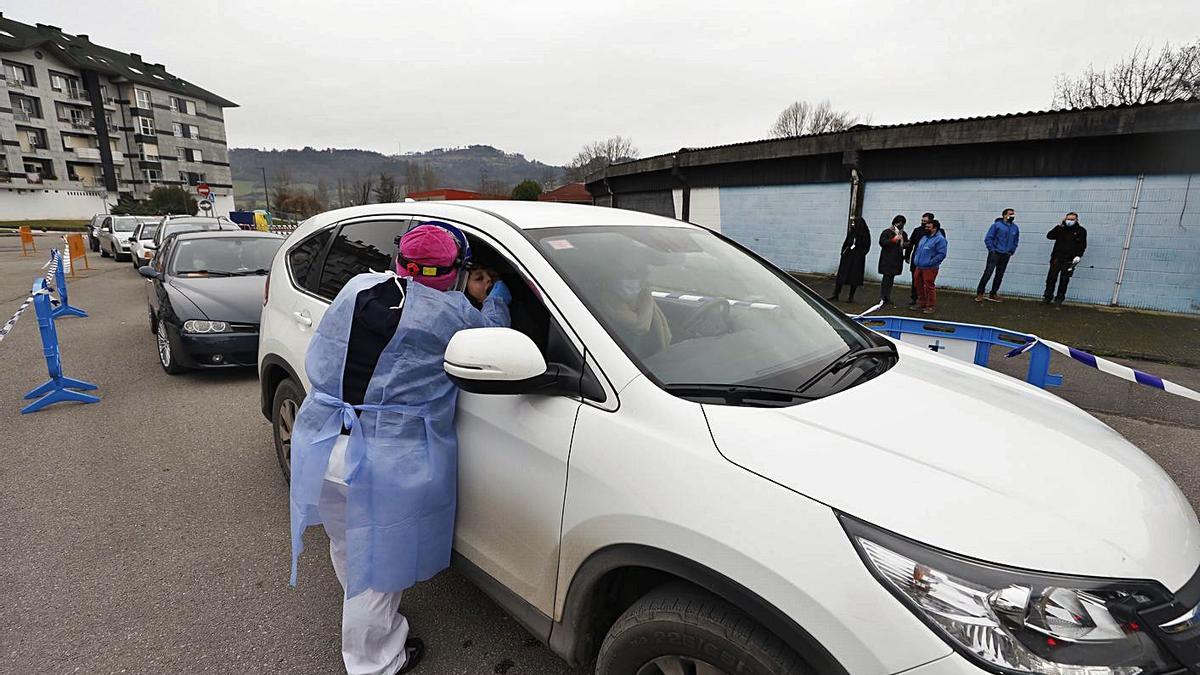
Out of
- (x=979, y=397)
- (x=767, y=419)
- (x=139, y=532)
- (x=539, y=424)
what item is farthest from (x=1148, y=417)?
(x=139, y=532)

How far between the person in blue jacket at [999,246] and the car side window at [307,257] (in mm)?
11249

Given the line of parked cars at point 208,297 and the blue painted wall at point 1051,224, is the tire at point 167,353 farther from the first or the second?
the blue painted wall at point 1051,224

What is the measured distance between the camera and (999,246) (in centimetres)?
1045

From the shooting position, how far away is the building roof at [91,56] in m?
54.4

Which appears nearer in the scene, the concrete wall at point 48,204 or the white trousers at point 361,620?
the white trousers at point 361,620

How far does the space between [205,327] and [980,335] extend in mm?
7223

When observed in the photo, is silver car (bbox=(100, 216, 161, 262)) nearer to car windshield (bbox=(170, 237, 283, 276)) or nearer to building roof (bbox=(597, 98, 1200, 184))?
car windshield (bbox=(170, 237, 283, 276))

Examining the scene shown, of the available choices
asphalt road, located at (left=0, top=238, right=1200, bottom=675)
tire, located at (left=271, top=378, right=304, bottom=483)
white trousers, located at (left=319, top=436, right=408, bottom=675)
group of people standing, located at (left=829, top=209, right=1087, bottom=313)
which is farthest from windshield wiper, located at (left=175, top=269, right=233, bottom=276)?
group of people standing, located at (left=829, top=209, right=1087, bottom=313)

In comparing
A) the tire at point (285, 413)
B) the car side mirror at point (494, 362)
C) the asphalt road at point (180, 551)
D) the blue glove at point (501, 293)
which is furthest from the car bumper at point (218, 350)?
the car side mirror at point (494, 362)

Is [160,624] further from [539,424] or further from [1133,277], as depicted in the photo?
[1133,277]

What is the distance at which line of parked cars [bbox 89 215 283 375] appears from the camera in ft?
19.1

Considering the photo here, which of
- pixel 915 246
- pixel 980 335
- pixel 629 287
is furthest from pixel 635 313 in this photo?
pixel 915 246

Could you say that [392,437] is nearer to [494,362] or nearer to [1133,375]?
[494,362]

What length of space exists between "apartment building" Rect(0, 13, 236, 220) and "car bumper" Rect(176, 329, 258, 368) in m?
70.0
